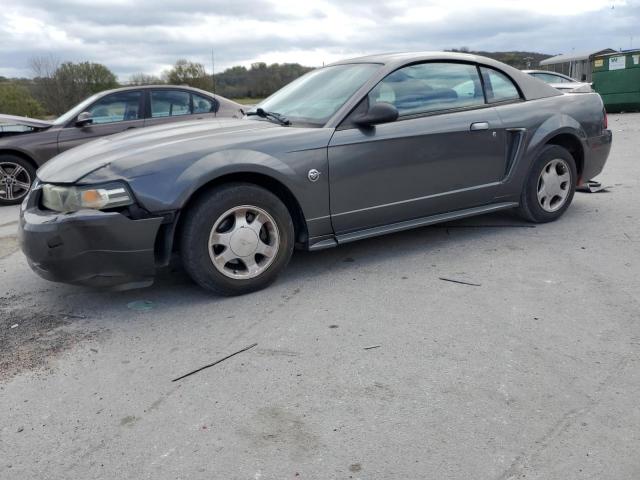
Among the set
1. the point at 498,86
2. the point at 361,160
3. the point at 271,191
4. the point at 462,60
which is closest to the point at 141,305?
the point at 271,191

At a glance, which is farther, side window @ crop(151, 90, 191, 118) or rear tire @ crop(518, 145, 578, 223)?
side window @ crop(151, 90, 191, 118)

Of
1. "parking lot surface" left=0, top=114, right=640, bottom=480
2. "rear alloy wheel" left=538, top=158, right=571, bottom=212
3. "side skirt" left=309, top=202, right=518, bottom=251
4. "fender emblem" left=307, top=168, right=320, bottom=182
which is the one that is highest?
"fender emblem" left=307, top=168, right=320, bottom=182

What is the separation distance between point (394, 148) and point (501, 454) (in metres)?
2.52

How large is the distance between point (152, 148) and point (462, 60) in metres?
2.66

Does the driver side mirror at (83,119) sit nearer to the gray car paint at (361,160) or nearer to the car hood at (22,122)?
the car hood at (22,122)

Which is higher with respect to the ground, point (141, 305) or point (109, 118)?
point (109, 118)

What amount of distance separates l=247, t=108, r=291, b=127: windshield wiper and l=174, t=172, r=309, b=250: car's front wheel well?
1.95 ft

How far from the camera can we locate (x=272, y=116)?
4.63 metres

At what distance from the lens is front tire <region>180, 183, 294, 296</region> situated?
3.66 metres

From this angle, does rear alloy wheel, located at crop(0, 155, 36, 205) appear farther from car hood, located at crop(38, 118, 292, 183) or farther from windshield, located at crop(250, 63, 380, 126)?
windshield, located at crop(250, 63, 380, 126)

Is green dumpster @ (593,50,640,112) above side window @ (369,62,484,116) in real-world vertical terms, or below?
above

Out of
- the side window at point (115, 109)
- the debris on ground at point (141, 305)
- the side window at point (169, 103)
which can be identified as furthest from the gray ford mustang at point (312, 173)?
the side window at point (115, 109)

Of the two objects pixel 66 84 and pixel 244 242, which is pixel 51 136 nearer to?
pixel 244 242

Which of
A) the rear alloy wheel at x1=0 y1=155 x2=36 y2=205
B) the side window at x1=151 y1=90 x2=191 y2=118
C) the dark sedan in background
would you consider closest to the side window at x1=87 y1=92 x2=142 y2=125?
the dark sedan in background
